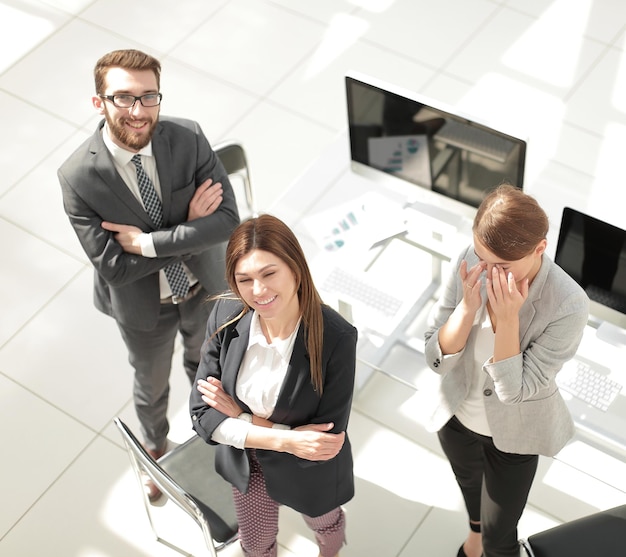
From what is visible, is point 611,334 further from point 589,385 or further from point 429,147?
point 429,147

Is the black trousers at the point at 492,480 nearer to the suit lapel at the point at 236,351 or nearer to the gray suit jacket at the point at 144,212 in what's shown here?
the suit lapel at the point at 236,351

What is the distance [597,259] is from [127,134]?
5.54 ft

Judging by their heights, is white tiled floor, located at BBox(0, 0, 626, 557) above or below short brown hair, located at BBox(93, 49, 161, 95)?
below

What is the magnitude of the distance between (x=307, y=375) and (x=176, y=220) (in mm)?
912

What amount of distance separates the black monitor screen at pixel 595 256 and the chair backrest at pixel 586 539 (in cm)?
75

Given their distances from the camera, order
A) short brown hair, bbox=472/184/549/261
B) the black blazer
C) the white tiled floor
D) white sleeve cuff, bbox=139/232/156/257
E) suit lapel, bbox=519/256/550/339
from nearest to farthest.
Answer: short brown hair, bbox=472/184/549/261, suit lapel, bbox=519/256/550/339, the black blazer, white sleeve cuff, bbox=139/232/156/257, the white tiled floor

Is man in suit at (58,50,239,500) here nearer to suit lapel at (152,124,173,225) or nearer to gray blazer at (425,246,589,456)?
suit lapel at (152,124,173,225)

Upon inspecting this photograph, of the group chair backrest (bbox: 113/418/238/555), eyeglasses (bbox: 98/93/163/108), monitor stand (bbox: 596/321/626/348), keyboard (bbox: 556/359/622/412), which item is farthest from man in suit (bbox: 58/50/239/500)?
monitor stand (bbox: 596/321/626/348)

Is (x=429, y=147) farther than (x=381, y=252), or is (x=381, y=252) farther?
(x=381, y=252)

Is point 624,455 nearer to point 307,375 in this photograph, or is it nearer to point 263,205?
point 307,375

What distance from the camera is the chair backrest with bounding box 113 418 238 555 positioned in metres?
3.08

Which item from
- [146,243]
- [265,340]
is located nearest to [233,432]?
[265,340]

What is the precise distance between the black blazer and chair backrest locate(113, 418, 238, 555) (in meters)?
0.20

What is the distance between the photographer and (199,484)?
A: 11.1 ft
